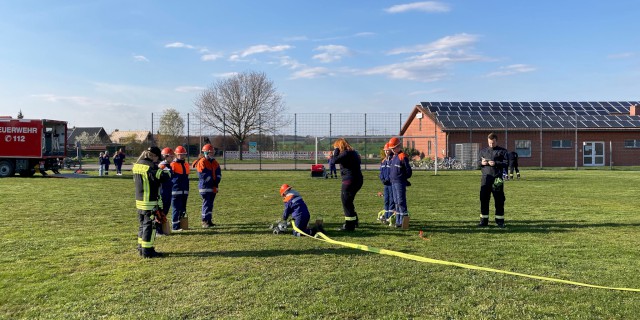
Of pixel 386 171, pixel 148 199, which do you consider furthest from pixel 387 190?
pixel 148 199

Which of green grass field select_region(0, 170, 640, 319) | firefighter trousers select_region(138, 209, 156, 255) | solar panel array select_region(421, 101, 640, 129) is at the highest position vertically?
solar panel array select_region(421, 101, 640, 129)

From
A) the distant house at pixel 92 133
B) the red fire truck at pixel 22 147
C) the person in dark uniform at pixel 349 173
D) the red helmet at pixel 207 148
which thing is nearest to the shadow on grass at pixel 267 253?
the person in dark uniform at pixel 349 173

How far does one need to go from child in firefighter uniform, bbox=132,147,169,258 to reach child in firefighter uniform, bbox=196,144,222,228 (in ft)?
7.37

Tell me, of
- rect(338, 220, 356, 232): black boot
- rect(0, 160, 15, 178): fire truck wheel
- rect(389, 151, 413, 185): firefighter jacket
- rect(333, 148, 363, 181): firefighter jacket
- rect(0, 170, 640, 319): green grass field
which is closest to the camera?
rect(0, 170, 640, 319): green grass field

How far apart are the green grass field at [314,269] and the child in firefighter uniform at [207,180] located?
448mm

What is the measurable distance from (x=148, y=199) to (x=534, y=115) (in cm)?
4142

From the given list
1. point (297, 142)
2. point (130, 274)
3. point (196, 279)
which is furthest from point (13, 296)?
point (297, 142)

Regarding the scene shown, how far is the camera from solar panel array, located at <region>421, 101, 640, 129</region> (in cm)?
3884

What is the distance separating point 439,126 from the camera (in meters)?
38.7

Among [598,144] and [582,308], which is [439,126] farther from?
Result: [582,308]

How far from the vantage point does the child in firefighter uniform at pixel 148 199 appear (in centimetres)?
675

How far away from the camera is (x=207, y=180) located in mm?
9305

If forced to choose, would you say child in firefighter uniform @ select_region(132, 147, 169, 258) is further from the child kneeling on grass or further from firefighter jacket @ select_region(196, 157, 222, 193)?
the child kneeling on grass

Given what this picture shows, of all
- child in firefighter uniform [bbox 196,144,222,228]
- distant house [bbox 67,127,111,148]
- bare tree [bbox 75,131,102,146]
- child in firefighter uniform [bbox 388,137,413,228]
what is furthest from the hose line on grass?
distant house [bbox 67,127,111,148]
